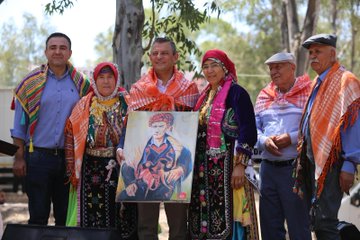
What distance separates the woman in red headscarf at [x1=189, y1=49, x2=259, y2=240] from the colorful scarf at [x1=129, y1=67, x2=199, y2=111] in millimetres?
212

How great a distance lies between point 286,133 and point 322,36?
0.94 metres

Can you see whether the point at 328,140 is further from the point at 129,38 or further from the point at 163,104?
the point at 129,38

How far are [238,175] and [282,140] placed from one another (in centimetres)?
61

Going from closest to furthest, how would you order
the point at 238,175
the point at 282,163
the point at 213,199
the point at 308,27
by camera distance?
the point at 238,175, the point at 213,199, the point at 282,163, the point at 308,27

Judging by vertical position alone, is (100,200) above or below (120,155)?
below

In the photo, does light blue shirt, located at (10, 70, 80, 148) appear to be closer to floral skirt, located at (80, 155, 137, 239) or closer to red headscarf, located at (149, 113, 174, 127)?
floral skirt, located at (80, 155, 137, 239)

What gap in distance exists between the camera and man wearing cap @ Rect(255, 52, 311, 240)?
561 cm

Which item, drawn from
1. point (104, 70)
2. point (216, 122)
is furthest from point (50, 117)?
point (216, 122)

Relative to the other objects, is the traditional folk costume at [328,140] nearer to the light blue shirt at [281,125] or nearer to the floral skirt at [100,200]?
the light blue shirt at [281,125]

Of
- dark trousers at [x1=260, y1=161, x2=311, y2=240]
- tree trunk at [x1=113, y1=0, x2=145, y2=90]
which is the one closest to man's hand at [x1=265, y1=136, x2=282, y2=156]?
dark trousers at [x1=260, y1=161, x2=311, y2=240]

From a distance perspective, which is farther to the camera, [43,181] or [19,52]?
[19,52]

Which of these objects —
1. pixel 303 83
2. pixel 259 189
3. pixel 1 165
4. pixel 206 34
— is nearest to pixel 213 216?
pixel 259 189

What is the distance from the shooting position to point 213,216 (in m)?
5.32

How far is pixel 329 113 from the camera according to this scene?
16.5ft
